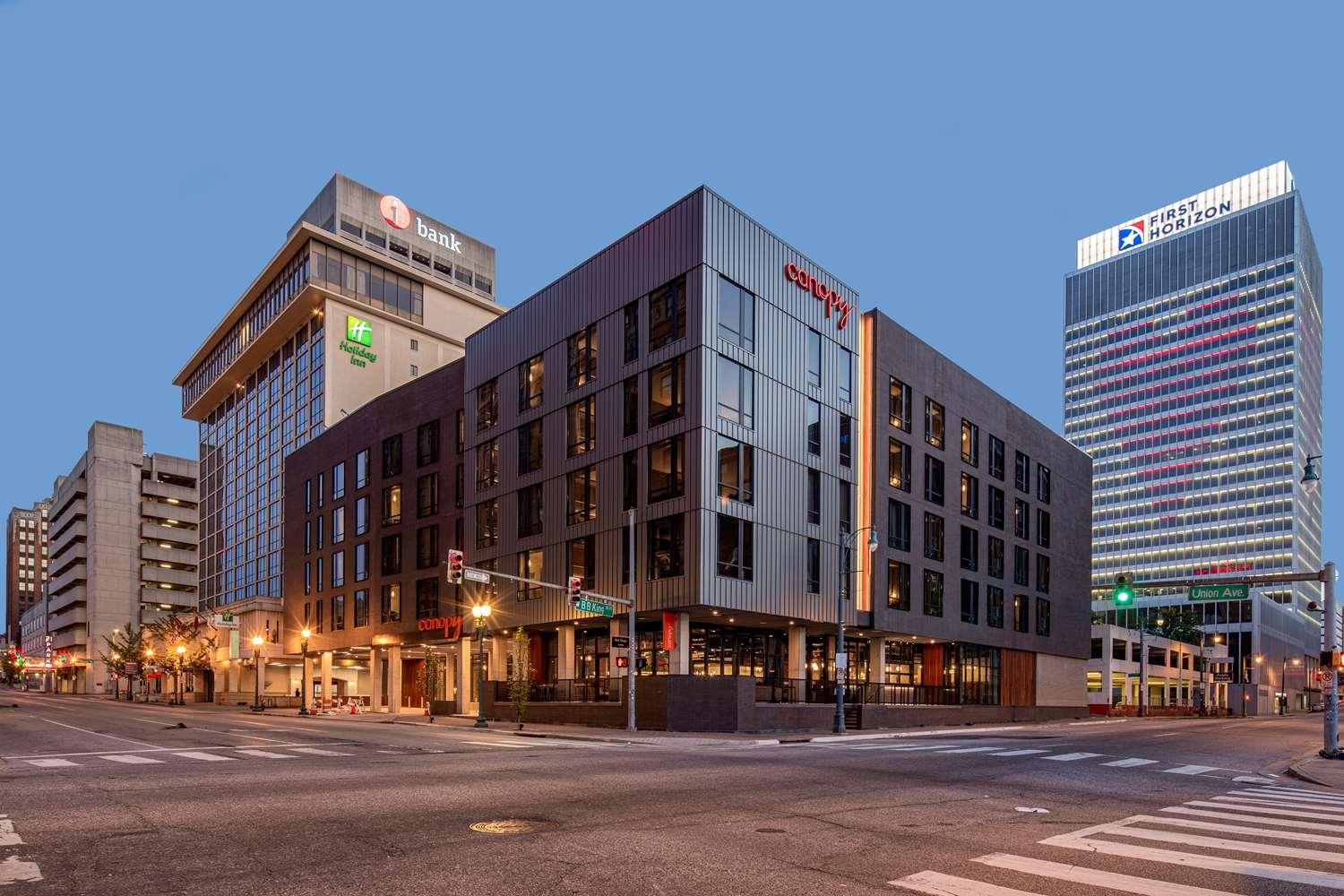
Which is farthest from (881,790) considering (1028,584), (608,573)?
(1028,584)

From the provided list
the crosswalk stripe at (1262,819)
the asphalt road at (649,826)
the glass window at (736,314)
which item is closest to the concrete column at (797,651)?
the glass window at (736,314)

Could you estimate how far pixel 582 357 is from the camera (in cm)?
4931

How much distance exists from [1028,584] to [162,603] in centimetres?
12733

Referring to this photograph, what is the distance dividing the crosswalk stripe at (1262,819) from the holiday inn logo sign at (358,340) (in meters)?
81.5

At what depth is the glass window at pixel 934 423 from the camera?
5816cm

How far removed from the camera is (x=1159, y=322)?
198m

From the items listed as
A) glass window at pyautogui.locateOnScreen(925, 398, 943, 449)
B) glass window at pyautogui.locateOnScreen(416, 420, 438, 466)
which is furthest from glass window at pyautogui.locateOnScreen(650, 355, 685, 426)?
glass window at pyautogui.locateOnScreen(416, 420, 438, 466)

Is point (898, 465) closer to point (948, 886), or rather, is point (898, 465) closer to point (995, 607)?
point (995, 607)

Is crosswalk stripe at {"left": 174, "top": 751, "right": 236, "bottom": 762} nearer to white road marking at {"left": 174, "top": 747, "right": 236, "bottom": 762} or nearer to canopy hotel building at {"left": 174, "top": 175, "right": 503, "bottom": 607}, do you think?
white road marking at {"left": 174, "top": 747, "right": 236, "bottom": 762}

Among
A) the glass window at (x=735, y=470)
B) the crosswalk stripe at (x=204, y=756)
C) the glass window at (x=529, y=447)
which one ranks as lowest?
the crosswalk stripe at (x=204, y=756)

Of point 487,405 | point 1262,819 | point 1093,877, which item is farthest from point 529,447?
point 1093,877

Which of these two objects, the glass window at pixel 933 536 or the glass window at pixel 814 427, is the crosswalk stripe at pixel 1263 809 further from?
the glass window at pixel 933 536

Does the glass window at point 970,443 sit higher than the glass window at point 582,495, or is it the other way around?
the glass window at point 970,443

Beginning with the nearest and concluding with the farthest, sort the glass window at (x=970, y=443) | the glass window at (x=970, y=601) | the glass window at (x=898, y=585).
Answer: the glass window at (x=898, y=585), the glass window at (x=970, y=601), the glass window at (x=970, y=443)
